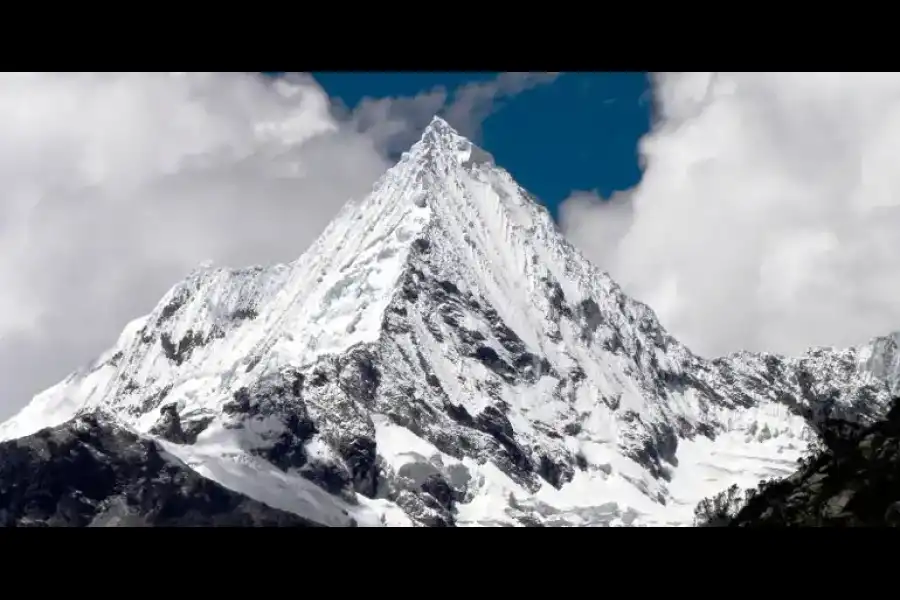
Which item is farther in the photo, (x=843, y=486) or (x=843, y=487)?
(x=843, y=486)

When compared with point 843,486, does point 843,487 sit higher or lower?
lower
